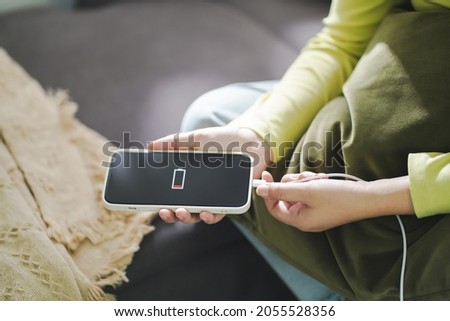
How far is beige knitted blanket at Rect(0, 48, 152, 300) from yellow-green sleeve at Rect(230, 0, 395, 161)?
0.22 metres

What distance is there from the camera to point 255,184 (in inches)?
28.3

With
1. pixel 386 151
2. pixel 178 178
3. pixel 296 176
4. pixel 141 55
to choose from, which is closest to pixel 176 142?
pixel 178 178

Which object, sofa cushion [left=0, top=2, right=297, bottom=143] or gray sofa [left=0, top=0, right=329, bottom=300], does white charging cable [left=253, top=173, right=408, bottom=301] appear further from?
sofa cushion [left=0, top=2, right=297, bottom=143]

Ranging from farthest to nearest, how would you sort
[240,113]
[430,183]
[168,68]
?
1. [168,68]
2. [240,113]
3. [430,183]

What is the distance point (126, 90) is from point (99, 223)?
299 mm

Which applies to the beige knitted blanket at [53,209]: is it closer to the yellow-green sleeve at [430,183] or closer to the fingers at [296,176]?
the fingers at [296,176]

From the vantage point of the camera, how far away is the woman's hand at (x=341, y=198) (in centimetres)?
66

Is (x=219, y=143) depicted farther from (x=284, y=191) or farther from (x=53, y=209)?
(x=53, y=209)

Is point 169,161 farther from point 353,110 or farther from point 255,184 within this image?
point 353,110

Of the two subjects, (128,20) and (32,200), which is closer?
(32,200)

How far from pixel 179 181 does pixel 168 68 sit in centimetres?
39

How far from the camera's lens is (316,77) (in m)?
0.84

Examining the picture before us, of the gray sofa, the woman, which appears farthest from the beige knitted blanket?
the woman
